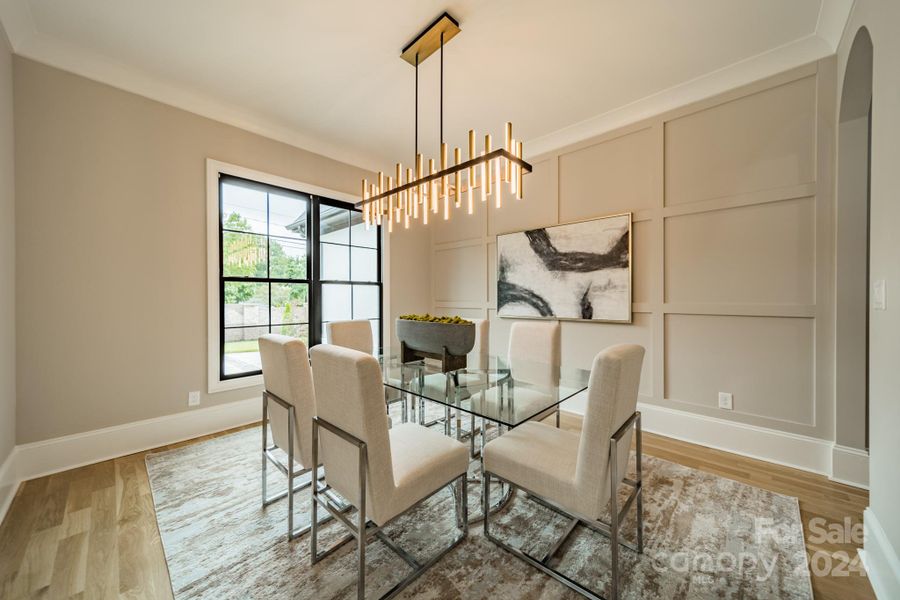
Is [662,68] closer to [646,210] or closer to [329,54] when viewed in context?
[646,210]

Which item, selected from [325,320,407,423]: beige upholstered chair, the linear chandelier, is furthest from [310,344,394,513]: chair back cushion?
[325,320,407,423]: beige upholstered chair

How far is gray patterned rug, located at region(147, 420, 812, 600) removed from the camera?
1.37m

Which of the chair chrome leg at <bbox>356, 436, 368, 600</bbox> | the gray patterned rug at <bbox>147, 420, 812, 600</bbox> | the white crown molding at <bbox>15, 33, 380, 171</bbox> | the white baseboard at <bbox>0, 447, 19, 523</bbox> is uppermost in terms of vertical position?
the white crown molding at <bbox>15, 33, 380, 171</bbox>

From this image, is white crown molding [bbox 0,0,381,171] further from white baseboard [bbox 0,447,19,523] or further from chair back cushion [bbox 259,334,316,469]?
white baseboard [bbox 0,447,19,523]

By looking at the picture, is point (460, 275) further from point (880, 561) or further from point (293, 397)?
point (880, 561)

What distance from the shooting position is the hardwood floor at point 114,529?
1383 millimetres

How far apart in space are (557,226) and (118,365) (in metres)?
3.79

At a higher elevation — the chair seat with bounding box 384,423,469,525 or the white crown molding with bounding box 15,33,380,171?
the white crown molding with bounding box 15,33,380,171

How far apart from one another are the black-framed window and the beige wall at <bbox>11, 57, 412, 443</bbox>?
229mm

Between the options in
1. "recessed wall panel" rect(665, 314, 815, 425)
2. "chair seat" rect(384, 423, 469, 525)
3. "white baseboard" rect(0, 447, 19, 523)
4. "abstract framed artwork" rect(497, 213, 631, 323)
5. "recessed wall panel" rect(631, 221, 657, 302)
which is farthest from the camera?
"abstract framed artwork" rect(497, 213, 631, 323)

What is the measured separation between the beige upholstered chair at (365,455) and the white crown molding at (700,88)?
3.05m

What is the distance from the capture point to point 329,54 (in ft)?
7.66

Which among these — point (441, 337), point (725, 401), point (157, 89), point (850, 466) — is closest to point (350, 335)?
point (441, 337)

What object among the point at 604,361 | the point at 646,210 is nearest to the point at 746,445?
the point at 646,210
